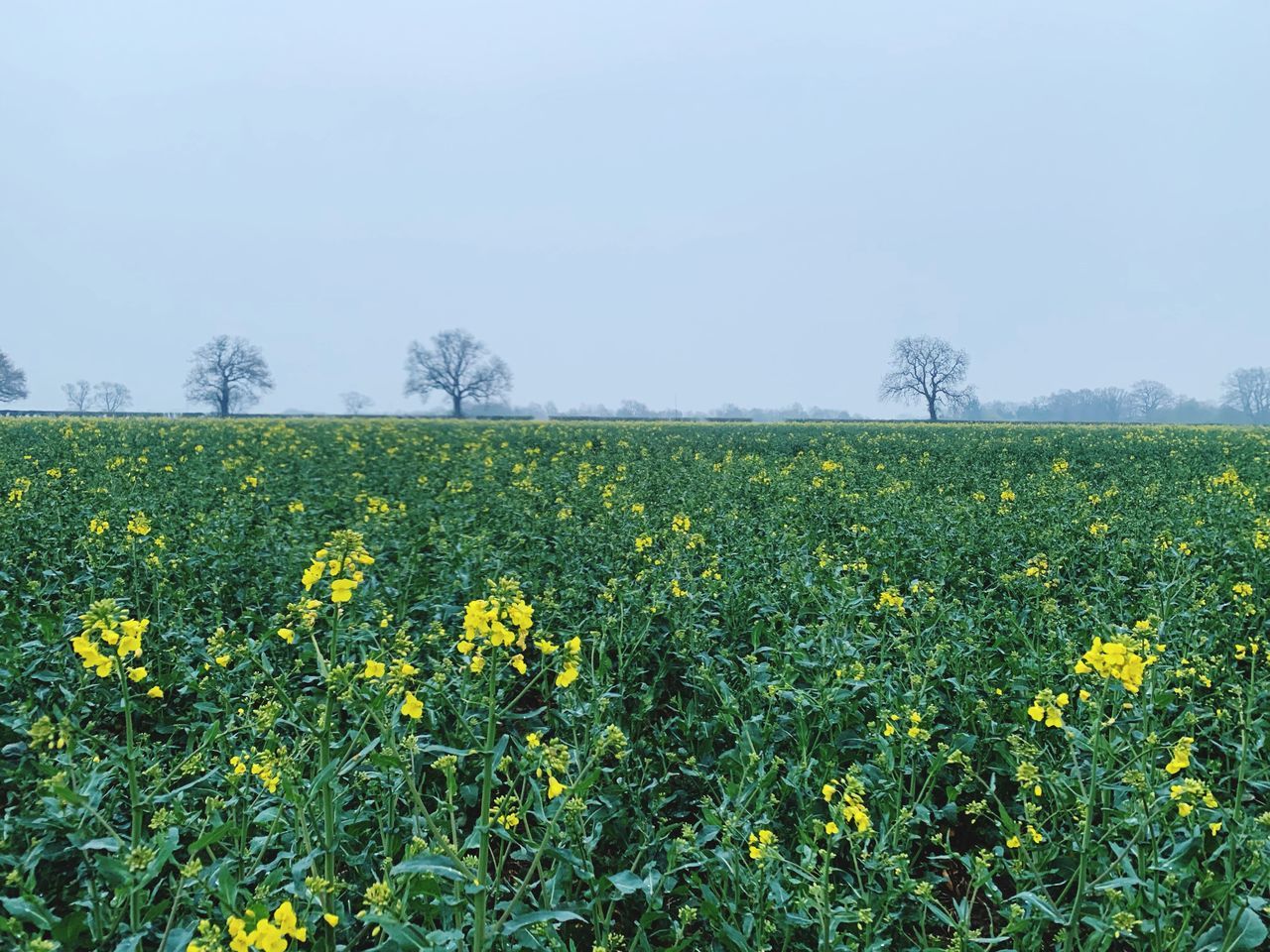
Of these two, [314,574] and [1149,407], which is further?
[1149,407]

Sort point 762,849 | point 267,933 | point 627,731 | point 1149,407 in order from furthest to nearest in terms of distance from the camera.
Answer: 1. point 1149,407
2. point 627,731
3. point 762,849
4. point 267,933

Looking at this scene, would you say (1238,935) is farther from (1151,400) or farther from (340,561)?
(1151,400)

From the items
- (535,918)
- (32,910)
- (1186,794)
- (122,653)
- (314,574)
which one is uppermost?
(314,574)

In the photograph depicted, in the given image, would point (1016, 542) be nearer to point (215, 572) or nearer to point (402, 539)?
point (402, 539)

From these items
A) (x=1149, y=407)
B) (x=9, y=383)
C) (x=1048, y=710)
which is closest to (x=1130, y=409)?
(x=1149, y=407)

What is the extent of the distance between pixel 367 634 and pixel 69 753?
57.0 inches

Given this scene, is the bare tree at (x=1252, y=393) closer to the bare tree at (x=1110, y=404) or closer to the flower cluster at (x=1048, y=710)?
the bare tree at (x=1110, y=404)

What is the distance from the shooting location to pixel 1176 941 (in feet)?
6.26

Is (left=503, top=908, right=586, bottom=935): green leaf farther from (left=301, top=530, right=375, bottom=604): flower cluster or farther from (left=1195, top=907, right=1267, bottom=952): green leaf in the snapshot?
(left=1195, top=907, right=1267, bottom=952): green leaf

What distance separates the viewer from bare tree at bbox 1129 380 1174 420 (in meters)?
110

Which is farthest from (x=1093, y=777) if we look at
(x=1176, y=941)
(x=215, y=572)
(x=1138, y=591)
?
(x=215, y=572)

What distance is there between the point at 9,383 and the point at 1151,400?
6703 inches

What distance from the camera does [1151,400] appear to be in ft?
363

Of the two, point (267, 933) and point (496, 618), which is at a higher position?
point (496, 618)
